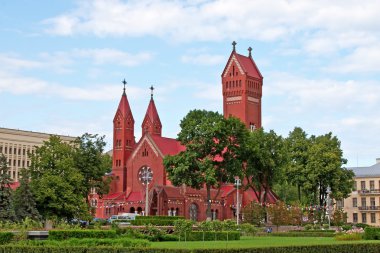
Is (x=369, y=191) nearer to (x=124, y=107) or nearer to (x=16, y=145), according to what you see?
(x=124, y=107)

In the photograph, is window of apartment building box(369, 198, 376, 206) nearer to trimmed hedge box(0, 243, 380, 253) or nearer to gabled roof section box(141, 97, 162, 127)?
gabled roof section box(141, 97, 162, 127)

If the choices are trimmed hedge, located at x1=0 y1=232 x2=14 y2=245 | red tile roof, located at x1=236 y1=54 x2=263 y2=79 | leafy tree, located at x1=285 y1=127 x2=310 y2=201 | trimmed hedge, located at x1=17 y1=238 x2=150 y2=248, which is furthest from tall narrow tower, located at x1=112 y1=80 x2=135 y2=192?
trimmed hedge, located at x1=17 y1=238 x2=150 y2=248

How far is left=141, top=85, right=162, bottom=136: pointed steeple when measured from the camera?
371 feet

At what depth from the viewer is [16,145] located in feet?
491

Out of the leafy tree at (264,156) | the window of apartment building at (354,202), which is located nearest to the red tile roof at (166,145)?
the leafy tree at (264,156)

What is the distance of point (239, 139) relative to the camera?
263 ft

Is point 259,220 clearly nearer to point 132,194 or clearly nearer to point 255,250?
point 132,194

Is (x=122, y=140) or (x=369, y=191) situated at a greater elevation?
(x=122, y=140)

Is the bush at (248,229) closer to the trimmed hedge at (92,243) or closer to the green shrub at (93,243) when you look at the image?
the trimmed hedge at (92,243)

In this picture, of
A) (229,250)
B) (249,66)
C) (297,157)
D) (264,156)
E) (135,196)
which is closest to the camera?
(229,250)

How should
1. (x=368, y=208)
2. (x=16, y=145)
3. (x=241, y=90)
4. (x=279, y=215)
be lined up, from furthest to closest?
(x=16, y=145)
(x=241, y=90)
(x=368, y=208)
(x=279, y=215)

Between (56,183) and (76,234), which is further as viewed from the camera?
(56,183)

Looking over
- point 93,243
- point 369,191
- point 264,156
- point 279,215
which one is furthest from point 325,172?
point 93,243

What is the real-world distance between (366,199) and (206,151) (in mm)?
39779
